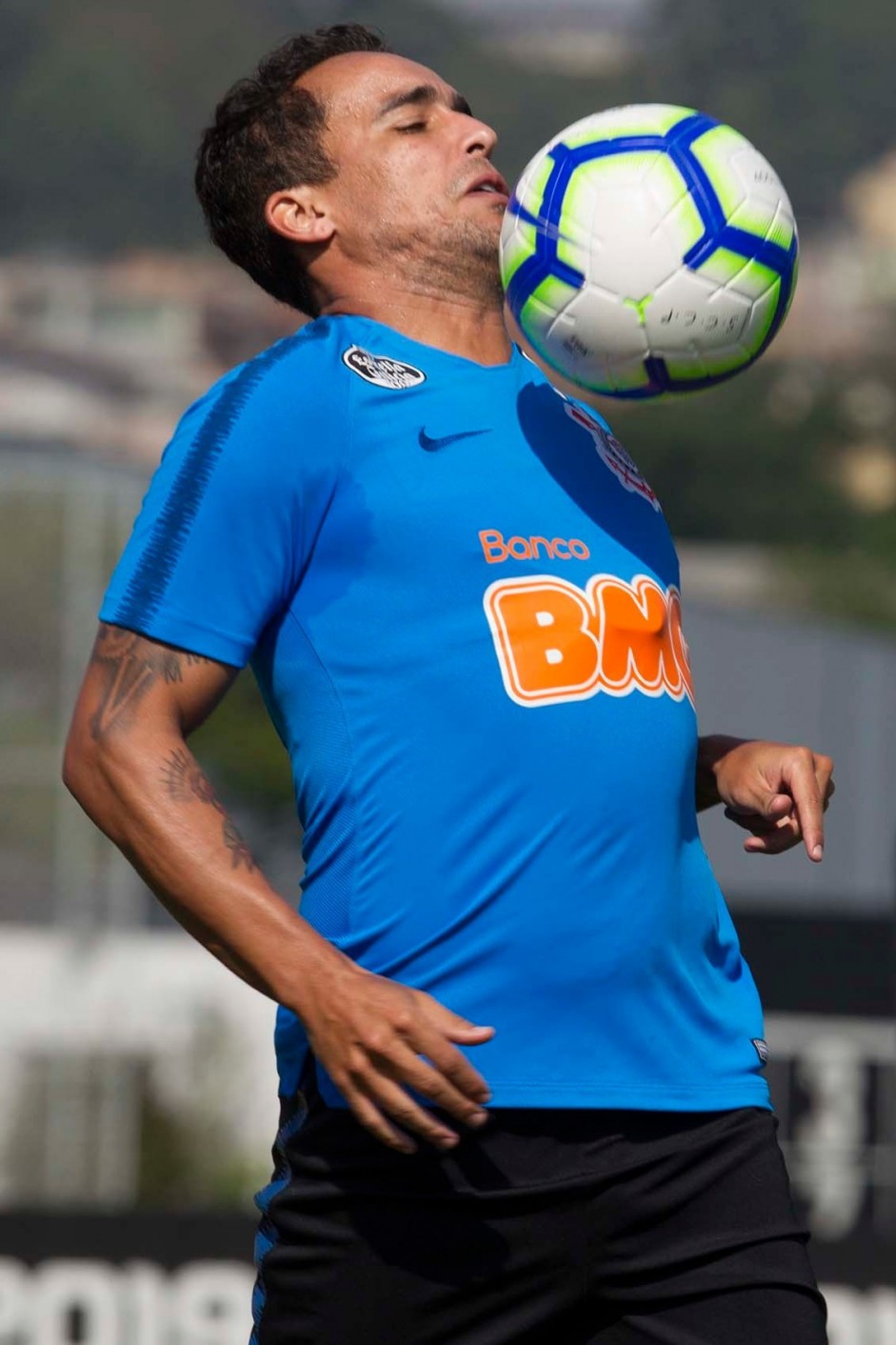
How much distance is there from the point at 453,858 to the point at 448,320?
876mm

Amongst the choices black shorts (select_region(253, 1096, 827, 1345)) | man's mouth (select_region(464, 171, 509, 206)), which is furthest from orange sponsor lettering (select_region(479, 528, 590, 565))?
black shorts (select_region(253, 1096, 827, 1345))

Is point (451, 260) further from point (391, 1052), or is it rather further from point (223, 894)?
point (391, 1052)

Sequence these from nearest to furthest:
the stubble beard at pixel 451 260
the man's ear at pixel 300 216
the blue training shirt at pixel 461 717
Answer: the blue training shirt at pixel 461 717 → the stubble beard at pixel 451 260 → the man's ear at pixel 300 216

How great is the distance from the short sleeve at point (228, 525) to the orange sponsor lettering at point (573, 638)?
271mm

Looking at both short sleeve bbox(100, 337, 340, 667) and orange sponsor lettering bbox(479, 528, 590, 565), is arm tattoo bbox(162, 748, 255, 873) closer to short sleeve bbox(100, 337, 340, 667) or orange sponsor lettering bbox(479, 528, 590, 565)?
short sleeve bbox(100, 337, 340, 667)

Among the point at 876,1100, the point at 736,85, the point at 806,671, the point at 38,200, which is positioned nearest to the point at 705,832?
the point at 806,671

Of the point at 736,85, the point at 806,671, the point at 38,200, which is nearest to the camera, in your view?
the point at 806,671

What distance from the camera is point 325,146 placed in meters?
3.16

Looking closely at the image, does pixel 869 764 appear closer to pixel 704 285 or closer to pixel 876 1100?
pixel 876 1100

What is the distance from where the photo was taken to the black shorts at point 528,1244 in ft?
8.14

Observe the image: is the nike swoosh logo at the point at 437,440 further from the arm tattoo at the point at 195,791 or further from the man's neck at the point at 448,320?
the arm tattoo at the point at 195,791

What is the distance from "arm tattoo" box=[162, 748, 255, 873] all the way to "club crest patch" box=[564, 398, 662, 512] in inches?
31.8

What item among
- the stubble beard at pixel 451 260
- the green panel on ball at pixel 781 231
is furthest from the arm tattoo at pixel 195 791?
the green panel on ball at pixel 781 231

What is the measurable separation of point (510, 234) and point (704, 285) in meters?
0.29
